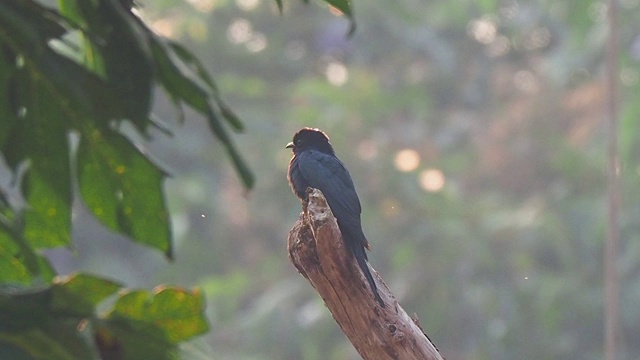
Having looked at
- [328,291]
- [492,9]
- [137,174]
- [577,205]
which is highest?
[492,9]

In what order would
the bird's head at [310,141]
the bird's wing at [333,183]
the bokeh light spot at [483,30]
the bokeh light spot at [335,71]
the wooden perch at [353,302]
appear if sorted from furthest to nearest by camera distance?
1. the bokeh light spot at [483,30]
2. the bokeh light spot at [335,71]
3. the bird's head at [310,141]
4. the bird's wing at [333,183]
5. the wooden perch at [353,302]

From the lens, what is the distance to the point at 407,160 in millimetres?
12906

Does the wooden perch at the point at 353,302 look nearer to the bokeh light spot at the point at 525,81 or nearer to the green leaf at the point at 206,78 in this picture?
the green leaf at the point at 206,78

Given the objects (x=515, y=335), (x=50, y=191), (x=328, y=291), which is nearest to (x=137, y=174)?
(x=50, y=191)

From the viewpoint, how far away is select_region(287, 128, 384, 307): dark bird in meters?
3.75

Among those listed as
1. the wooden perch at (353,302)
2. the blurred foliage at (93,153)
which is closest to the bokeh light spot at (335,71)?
the wooden perch at (353,302)

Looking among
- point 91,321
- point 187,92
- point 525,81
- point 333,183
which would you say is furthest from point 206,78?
point 525,81

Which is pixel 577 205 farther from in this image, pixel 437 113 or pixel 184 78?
pixel 184 78

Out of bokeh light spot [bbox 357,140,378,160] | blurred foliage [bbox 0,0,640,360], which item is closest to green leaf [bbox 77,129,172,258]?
blurred foliage [bbox 0,0,640,360]

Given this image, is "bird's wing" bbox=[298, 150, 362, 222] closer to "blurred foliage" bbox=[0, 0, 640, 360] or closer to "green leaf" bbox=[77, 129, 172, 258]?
"green leaf" bbox=[77, 129, 172, 258]

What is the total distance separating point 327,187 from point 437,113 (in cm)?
981

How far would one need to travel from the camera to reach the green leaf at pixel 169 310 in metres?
1.57

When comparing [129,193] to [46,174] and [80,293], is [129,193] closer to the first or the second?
[46,174]

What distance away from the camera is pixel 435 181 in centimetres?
1284
